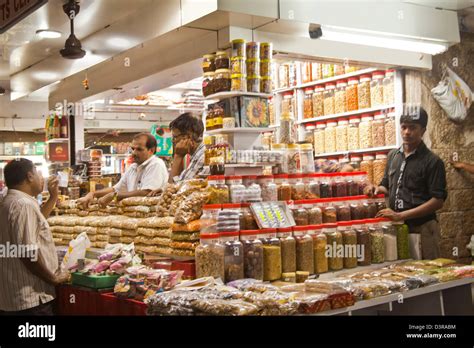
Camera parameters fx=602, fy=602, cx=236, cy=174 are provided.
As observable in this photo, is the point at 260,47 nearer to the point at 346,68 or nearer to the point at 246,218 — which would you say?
the point at 246,218

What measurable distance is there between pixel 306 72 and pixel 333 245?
3.23 metres

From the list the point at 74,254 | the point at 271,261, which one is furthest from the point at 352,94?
the point at 74,254

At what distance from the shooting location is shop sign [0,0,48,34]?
3.30m

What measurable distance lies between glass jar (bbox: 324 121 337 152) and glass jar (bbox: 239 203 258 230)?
116 inches

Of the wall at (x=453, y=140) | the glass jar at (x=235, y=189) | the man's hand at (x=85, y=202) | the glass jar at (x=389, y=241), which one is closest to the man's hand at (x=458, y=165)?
the wall at (x=453, y=140)

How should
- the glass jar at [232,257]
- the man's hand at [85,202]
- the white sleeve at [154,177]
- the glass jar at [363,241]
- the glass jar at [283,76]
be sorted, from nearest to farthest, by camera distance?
the glass jar at [232,257] < the glass jar at [363,241] < the man's hand at [85,202] < the white sleeve at [154,177] < the glass jar at [283,76]

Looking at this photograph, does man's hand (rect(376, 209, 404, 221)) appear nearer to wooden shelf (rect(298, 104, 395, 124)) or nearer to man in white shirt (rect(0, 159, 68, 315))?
wooden shelf (rect(298, 104, 395, 124))

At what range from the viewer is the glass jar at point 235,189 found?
144 inches

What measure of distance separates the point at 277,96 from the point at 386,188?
237 centimetres

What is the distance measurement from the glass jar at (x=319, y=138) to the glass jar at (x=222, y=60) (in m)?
2.39

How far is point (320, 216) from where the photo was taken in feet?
12.8

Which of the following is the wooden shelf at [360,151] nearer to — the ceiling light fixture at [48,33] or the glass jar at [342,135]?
the glass jar at [342,135]
